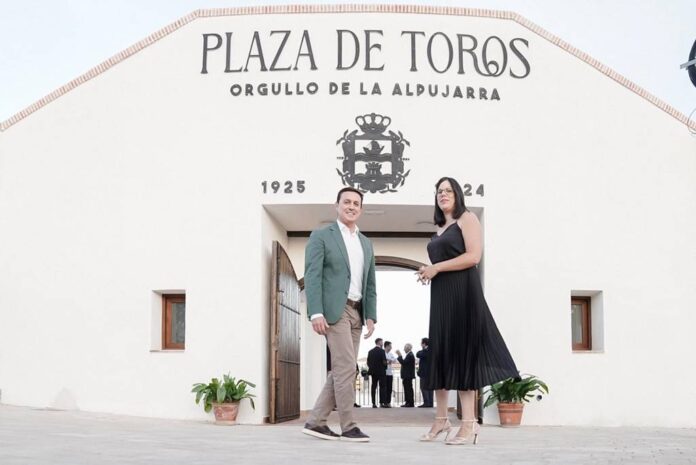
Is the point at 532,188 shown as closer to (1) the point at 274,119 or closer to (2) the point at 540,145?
(2) the point at 540,145

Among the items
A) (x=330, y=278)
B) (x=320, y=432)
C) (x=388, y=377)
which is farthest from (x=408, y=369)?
(x=330, y=278)

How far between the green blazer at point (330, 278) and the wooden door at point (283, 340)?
4158 millimetres

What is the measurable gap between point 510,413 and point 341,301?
4474 mm

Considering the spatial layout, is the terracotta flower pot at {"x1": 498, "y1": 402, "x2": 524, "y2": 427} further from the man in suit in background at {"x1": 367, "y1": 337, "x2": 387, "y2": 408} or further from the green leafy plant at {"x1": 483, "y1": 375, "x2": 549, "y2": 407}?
the man in suit in background at {"x1": 367, "y1": 337, "x2": 387, "y2": 408}

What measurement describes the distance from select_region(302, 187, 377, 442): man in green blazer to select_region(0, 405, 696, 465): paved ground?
23 cm

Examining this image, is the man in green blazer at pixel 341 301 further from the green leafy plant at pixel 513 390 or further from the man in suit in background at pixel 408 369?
the man in suit in background at pixel 408 369

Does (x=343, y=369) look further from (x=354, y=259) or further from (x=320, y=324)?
(x=354, y=259)

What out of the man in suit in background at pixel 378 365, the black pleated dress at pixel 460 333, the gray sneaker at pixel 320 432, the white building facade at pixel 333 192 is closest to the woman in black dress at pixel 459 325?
the black pleated dress at pixel 460 333

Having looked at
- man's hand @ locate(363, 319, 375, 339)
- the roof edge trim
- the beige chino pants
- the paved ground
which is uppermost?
the roof edge trim

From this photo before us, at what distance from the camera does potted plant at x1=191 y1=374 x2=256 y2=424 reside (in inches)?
400

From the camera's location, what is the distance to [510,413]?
1026 cm

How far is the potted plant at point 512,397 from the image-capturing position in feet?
33.6

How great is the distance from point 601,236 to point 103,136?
6188 mm

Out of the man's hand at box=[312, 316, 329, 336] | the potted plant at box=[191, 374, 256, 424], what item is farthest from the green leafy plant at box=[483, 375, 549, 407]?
the man's hand at box=[312, 316, 329, 336]
